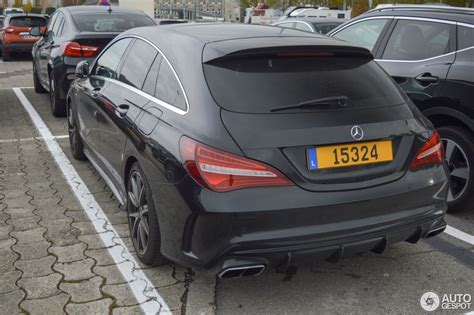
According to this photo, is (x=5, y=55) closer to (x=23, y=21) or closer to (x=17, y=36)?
(x=17, y=36)

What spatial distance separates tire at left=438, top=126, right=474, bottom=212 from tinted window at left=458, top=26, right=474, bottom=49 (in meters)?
0.67

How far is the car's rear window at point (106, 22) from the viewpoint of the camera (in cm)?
796

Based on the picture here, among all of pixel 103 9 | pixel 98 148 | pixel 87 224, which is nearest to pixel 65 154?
pixel 98 148

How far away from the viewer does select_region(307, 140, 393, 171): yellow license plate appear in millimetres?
2947

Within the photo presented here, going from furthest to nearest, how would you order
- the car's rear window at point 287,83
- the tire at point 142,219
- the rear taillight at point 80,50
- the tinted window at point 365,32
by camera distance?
the rear taillight at point 80,50 → the tinted window at point 365,32 → the tire at point 142,219 → the car's rear window at point 287,83

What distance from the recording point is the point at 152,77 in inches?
147

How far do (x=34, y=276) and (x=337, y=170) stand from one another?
1.99m

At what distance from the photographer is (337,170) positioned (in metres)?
2.99

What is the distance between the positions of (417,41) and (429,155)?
2096mm

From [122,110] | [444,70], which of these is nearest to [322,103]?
[122,110]

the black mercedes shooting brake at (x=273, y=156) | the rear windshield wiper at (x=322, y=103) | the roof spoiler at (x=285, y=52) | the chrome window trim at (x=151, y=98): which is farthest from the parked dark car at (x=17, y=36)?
the rear windshield wiper at (x=322, y=103)

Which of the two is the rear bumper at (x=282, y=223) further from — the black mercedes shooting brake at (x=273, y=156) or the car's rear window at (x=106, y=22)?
the car's rear window at (x=106, y=22)

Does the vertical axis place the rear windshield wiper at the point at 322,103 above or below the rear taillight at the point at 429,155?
above

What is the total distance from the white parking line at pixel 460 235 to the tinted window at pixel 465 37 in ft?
4.89
